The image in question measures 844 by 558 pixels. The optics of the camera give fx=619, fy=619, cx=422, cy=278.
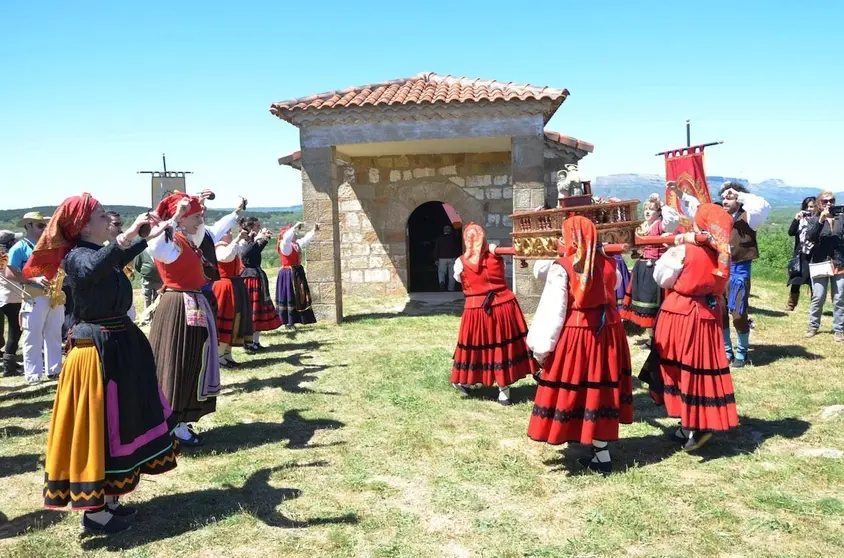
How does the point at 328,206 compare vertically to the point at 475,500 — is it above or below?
above

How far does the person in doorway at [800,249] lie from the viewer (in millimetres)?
8352

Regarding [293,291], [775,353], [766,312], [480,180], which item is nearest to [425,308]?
[480,180]

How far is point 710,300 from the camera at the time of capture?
14.2 feet

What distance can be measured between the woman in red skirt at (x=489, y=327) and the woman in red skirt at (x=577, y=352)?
155 cm

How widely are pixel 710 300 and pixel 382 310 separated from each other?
25.9 feet

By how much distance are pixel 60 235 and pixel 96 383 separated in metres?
0.82

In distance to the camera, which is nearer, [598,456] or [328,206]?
[598,456]

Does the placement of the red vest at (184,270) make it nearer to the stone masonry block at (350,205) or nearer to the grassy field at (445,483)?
the grassy field at (445,483)

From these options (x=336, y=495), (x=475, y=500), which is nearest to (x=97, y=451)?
(x=336, y=495)

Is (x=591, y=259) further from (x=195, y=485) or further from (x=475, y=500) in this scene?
(x=195, y=485)

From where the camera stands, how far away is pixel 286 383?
6.66 metres

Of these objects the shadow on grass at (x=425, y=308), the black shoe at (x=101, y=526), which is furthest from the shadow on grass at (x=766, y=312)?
the black shoe at (x=101, y=526)

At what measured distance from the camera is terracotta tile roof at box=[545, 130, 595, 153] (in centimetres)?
1151

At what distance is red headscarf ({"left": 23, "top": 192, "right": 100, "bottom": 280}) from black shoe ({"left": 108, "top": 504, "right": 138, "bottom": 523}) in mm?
1385
